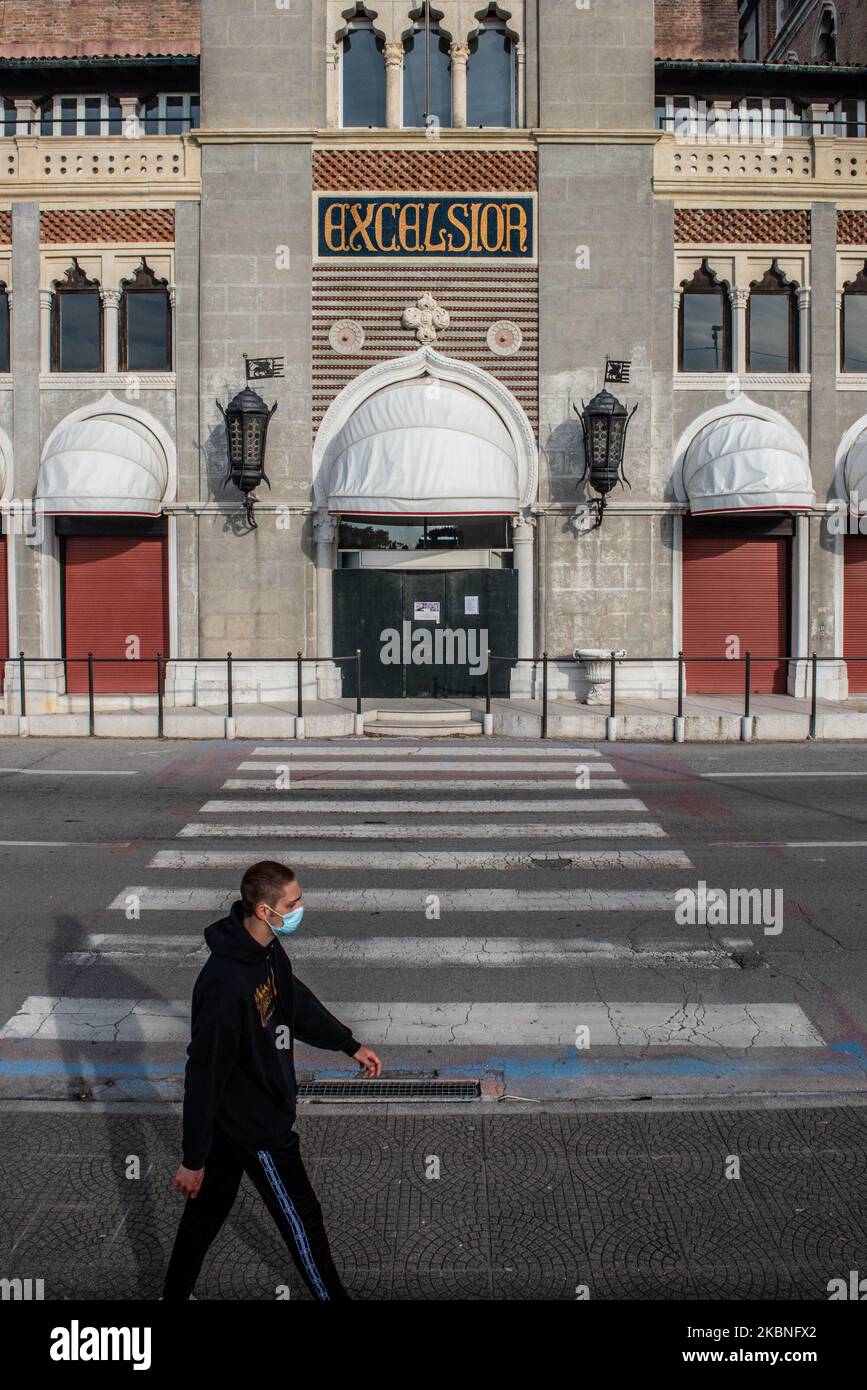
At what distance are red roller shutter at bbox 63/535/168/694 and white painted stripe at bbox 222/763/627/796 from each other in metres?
9.00

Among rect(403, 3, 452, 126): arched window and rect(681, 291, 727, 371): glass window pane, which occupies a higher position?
rect(403, 3, 452, 126): arched window

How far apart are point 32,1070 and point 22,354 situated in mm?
18838

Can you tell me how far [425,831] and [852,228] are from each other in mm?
17194

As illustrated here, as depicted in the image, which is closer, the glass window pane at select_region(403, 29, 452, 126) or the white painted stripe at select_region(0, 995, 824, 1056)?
the white painted stripe at select_region(0, 995, 824, 1056)

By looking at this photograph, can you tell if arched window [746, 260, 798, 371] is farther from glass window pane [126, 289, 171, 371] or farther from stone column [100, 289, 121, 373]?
stone column [100, 289, 121, 373]

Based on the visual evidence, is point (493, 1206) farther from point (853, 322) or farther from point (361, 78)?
point (361, 78)

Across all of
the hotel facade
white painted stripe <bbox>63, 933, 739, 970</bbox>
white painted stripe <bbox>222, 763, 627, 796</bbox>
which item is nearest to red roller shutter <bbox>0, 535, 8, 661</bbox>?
the hotel facade

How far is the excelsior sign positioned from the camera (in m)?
21.5

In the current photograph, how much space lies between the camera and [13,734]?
17938 mm

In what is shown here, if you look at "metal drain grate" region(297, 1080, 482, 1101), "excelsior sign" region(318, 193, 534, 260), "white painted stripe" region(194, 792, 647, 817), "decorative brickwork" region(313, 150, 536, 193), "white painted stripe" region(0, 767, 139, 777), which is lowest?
"metal drain grate" region(297, 1080, 482, 1101)

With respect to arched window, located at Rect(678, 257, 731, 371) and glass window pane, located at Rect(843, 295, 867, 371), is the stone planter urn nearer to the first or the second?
arched window, located at Rect(678, 257, 731, 371)

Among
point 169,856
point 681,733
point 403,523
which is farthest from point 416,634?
point 169,856

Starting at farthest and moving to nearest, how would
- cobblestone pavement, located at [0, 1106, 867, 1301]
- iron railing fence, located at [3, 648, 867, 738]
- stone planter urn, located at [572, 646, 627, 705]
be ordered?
1. stone planter urn, located at [572, 646, 627, 705]
2. iron railing fence, located at [3, 648, 867, 738]
3. cobblestone pavement, located at [0, 1106, 867, 1301]

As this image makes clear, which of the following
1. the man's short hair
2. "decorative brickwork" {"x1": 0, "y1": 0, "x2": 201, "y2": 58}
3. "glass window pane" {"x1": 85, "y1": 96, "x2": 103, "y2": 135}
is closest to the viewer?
the man's short hair
